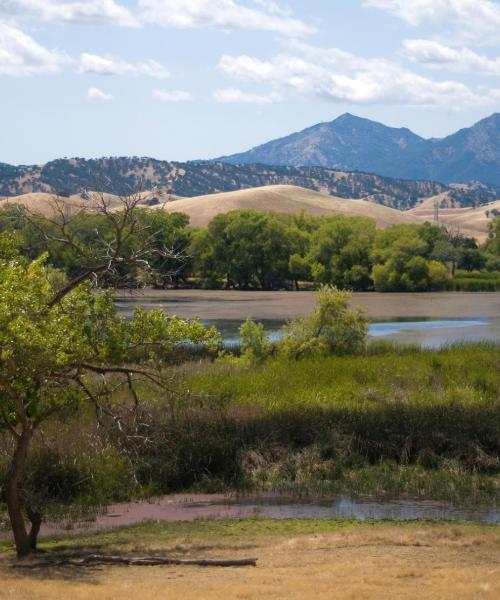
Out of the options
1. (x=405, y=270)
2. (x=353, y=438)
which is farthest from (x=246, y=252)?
(x=353, y=438)

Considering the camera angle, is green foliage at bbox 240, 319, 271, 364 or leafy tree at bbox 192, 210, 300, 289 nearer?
green foliage at bbox 240, 319, 271, 364

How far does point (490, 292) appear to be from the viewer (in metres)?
110

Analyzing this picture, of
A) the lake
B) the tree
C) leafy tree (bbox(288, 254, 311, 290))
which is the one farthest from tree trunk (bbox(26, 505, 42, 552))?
leafy tree (bbox(288, 254, 311, 290))

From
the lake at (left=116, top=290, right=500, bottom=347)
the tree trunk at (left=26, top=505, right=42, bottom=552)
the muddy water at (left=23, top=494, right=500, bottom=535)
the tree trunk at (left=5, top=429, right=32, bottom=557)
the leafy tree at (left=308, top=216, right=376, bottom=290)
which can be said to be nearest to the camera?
the tree trunk at (left=5, top=429, right=32, bottom=557)

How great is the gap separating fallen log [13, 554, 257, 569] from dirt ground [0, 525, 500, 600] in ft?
0.85

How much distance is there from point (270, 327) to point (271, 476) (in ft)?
143

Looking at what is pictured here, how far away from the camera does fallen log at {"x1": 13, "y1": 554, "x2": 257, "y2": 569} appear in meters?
15.2

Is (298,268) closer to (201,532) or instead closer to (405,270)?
(405,270)

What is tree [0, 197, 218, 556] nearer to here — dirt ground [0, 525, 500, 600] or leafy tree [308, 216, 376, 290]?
dirt ground [0, 525, 500, 600]

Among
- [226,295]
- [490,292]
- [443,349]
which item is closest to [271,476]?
[443,349]

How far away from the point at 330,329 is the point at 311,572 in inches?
933

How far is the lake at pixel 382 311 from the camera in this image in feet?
200

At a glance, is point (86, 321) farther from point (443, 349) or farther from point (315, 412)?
point (443, 349)

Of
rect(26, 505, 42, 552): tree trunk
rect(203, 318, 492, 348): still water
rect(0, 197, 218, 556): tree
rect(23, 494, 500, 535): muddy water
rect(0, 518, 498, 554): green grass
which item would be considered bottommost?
rect(23, 494, 500, 535): muddy water
